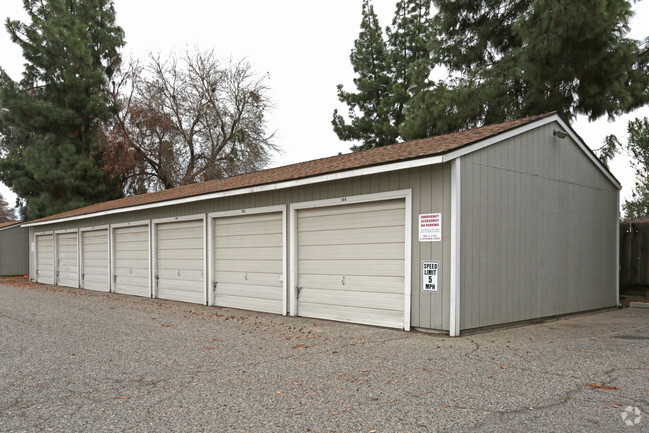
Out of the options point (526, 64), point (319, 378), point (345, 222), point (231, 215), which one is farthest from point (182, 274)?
point (526, 64)

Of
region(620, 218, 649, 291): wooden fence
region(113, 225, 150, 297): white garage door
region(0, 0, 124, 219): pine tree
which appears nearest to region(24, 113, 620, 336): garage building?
region(620, 218, 649, 291): wooden fence

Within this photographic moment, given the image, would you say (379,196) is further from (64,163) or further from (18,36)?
(18,36)

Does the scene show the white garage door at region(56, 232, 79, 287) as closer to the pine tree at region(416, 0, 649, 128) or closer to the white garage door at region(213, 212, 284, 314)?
the white garage door at region(213, 212, 284, 314)

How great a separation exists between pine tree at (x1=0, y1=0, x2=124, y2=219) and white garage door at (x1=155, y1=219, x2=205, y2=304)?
15.8m

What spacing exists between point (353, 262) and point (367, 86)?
17.9 meters

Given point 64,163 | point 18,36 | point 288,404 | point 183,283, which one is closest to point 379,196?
point 288,404

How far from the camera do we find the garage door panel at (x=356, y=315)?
776 centimetres

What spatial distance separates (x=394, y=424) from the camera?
3.54 m

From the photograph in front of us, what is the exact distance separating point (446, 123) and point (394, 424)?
1315 centimetres

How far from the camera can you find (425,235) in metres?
7.42

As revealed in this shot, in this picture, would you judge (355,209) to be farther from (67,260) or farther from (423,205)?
(67,260)

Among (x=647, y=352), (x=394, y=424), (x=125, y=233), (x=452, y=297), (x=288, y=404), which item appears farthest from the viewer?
(x=125, y=233)

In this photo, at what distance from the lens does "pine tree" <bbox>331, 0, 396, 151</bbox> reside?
25.0 meters

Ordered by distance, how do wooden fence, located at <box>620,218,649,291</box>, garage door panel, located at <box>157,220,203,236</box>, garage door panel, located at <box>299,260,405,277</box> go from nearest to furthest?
garage door panel, located at <box>299,260,405,277</box> → wooden fence, located at <box>620,218,649,291</box> → garage door panel, located at <box>157,220,203,236</box>
